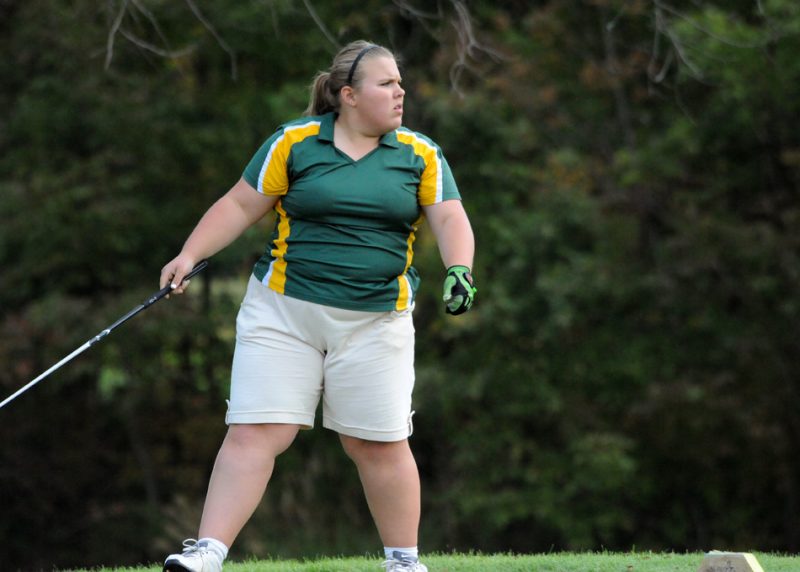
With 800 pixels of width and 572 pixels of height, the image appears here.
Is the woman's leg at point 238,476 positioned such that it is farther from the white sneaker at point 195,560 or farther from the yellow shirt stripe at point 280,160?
the yellow shirt stripe at point 280,160

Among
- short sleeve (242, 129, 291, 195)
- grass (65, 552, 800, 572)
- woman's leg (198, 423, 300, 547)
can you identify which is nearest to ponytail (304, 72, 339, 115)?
short sleeve (242, 129, 291, 195)

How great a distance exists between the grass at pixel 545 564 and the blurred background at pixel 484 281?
673 centimetres

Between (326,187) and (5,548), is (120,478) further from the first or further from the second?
(326,187)

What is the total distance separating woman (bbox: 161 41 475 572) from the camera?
14.1 ft

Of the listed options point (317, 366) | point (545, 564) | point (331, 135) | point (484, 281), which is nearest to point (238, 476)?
point (317, 366)

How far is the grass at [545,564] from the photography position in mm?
5125

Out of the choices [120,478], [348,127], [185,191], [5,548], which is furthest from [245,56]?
[348,127]

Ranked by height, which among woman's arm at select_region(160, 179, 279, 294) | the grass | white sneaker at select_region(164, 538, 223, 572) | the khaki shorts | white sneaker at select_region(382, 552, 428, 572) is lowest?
the grass

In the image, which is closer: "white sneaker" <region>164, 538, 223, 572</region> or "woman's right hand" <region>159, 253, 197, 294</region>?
"white sneaker" <region>164, 538, 223, 572</region>

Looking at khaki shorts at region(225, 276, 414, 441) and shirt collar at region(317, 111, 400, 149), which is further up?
shirt collar at region(317, 111, 400, 149)

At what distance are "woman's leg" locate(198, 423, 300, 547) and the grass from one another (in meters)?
0.88

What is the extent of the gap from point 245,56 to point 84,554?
6086mm

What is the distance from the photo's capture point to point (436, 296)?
14.1 metres

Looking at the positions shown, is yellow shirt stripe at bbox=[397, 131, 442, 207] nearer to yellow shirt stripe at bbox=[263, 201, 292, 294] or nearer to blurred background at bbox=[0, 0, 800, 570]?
yellow shirt stripe at bbox=[263, 201, 292, 294]
